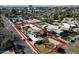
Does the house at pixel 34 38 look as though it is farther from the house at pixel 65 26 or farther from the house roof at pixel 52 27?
the house at pixel 65 26

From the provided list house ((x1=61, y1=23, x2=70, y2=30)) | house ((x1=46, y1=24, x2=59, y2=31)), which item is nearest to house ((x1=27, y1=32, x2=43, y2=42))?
house ((x1=46, y1=24, x2=59, y2=31))

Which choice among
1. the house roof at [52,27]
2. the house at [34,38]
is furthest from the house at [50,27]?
the house at [34,38]

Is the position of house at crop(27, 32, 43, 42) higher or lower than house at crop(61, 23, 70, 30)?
lower

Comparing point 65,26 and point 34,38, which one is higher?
point 65,26

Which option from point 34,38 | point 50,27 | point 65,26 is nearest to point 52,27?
point 50,27

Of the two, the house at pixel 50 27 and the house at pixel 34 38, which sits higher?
the house at pixel 50 27

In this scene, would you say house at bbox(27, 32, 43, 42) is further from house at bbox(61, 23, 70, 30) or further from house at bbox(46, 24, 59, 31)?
house at bbox(61, 23, 70, 30)

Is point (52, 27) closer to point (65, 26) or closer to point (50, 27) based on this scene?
point (50, 27)

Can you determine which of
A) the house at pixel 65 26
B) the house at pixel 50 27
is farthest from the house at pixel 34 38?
the house at pixel 65 26
